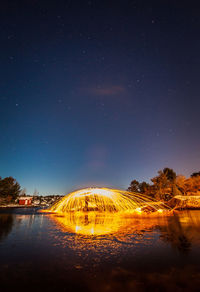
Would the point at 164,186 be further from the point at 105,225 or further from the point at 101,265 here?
the point at 101,265

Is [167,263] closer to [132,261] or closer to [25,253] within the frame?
[132,261]

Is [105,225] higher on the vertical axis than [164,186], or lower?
lower

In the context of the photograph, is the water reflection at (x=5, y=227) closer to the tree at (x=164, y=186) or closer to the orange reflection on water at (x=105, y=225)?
the orange reflection on water at (x=105, y=225)

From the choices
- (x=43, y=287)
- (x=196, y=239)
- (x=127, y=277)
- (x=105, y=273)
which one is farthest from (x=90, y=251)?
(x=196, y=239)

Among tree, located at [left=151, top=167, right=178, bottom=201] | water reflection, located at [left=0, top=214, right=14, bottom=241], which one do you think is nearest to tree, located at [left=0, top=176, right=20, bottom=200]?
water reflection, located at [left=0, top=214, right=14, bottom=241]

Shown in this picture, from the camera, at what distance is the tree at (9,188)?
4907cm

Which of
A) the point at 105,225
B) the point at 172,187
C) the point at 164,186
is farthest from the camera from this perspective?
the point at 164,186

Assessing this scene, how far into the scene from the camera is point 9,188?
52.1m

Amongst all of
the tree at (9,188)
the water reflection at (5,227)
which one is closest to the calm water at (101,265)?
the water reflection at (5,227)

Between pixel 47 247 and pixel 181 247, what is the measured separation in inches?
230

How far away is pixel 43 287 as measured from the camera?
3.88 meters

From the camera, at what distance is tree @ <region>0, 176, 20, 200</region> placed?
1932 inches

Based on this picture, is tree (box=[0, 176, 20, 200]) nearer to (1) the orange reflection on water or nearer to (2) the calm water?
(1) the orange reflection on water

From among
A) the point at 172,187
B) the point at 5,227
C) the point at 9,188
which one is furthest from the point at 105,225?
the point at 9,188
